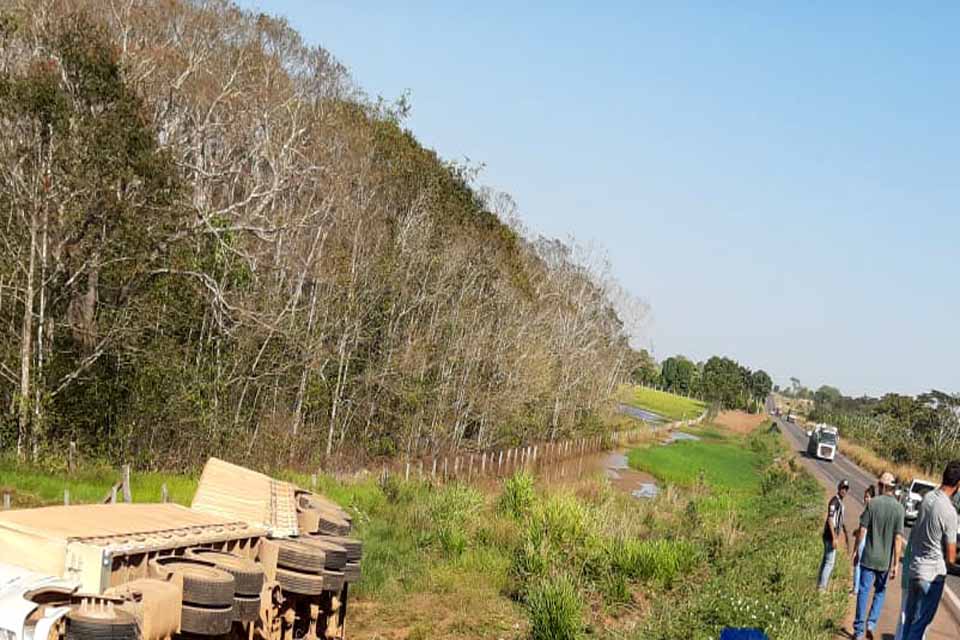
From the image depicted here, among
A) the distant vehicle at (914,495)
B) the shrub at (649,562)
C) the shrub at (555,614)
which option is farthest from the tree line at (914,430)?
the shrub at (555,614)

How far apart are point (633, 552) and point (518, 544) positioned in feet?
7.81

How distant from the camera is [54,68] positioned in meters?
19.9

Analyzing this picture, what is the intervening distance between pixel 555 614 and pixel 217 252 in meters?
16.3

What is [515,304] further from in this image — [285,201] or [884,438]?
[884,438]

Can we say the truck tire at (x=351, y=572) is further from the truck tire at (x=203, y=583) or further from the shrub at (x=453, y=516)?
the shrub at (x=453, y=516)

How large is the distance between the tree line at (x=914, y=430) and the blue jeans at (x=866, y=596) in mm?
46105

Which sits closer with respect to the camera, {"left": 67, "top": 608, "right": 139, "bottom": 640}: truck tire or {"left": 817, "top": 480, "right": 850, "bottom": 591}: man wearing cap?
{"left": 67, "top": 608, "right": 139, "bottom": 640}: truck tire

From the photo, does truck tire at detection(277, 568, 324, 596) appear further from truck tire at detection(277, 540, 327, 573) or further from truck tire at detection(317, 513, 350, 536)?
truck tire at detection(317, 513, 350, 536)

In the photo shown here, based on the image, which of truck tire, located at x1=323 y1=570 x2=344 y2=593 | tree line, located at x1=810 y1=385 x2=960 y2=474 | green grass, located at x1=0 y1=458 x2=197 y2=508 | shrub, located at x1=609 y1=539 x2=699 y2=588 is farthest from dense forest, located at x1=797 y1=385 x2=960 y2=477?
truck tire, located at x1=323 y1=570 x2=344 y2=593

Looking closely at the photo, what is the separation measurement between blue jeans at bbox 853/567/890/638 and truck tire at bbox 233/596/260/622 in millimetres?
7370

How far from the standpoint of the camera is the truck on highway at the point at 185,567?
17.3 feet

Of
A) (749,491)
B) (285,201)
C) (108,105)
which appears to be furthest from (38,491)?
(749,491)

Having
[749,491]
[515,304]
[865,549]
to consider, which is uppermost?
[515,304]

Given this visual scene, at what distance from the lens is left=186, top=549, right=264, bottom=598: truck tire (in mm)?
6746
